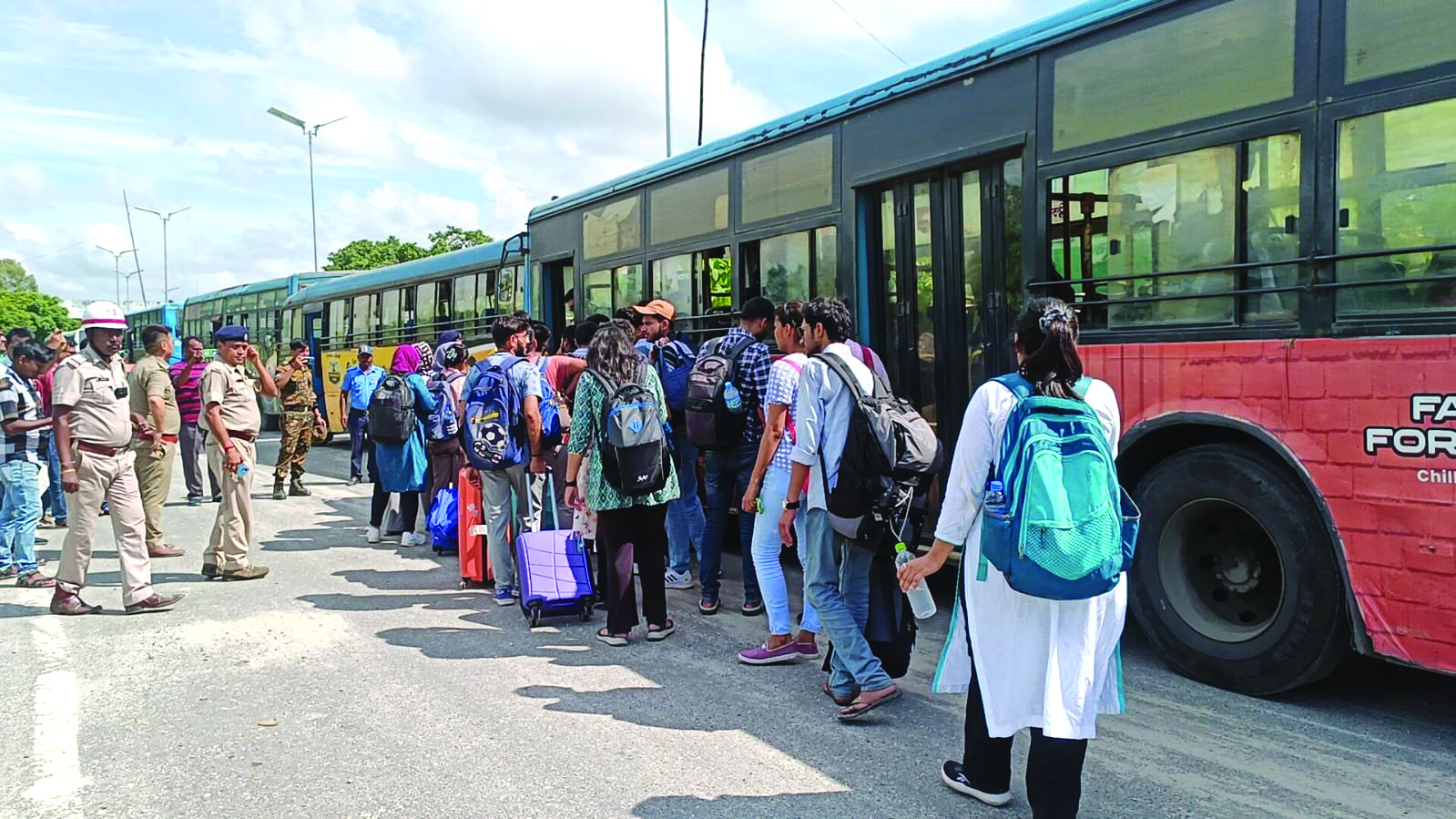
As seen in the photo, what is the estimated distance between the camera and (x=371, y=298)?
18734mm

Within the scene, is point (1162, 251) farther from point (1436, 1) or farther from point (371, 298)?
point (371, 298)

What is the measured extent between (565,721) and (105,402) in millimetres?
4130

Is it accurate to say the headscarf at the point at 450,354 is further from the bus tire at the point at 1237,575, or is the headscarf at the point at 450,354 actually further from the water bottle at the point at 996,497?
A: the water bottle at the point at 996,497

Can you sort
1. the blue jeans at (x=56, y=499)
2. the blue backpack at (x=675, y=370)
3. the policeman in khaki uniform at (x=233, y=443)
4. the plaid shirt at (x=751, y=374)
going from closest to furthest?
the plaid shirt at (x=751, y=374) < the blue backpack at (x=675, y=370) < the policeman in khaki uniform at (x=233, y=443) < the blue jeans at (x=56, y=499)

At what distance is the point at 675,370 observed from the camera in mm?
7250

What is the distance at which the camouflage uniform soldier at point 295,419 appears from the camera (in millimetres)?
12773

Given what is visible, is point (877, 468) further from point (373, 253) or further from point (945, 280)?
point (373, 253)

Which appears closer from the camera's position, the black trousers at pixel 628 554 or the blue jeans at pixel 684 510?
the black trousers at pixel 628 554

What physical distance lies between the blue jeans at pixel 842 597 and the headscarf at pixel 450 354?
4.89 meters

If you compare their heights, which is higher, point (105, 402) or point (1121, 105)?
point (1121, 105)

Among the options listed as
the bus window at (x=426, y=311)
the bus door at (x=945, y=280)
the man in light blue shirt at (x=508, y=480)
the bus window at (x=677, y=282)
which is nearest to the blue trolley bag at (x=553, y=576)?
the man in light blue shirt at (x=508, y=480)

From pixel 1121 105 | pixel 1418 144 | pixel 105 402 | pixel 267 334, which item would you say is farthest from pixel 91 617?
pixel 267 334

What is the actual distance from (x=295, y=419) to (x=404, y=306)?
15.9 feet

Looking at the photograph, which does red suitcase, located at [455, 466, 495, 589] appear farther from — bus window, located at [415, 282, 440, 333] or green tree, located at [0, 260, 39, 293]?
green tree, located at [0, 260, 39, 293]
